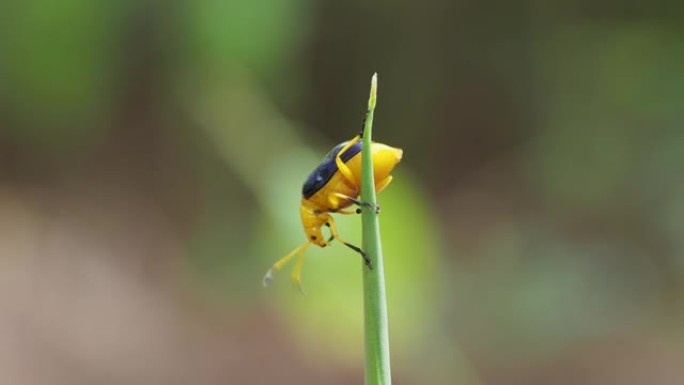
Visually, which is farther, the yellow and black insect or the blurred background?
the blurred background

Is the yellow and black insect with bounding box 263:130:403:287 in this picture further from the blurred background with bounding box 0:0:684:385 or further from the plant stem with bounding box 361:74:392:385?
the blurred background with bounding box 0:0:684:385

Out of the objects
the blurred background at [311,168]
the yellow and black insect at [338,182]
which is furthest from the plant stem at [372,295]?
the blurred background at [311,168]

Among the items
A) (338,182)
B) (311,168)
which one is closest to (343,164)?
(338,182)

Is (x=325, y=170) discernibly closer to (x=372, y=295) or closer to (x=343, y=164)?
(x=343, y=164)

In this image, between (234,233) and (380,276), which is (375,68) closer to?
(234,233)

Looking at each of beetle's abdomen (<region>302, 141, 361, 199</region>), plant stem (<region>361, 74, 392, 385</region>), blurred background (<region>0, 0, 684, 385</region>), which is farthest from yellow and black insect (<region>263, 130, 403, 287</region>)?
blurred background (<region>0, 0, 684, 385</region>)

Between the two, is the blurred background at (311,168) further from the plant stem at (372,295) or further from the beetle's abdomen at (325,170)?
the plant stem at (372,295)
